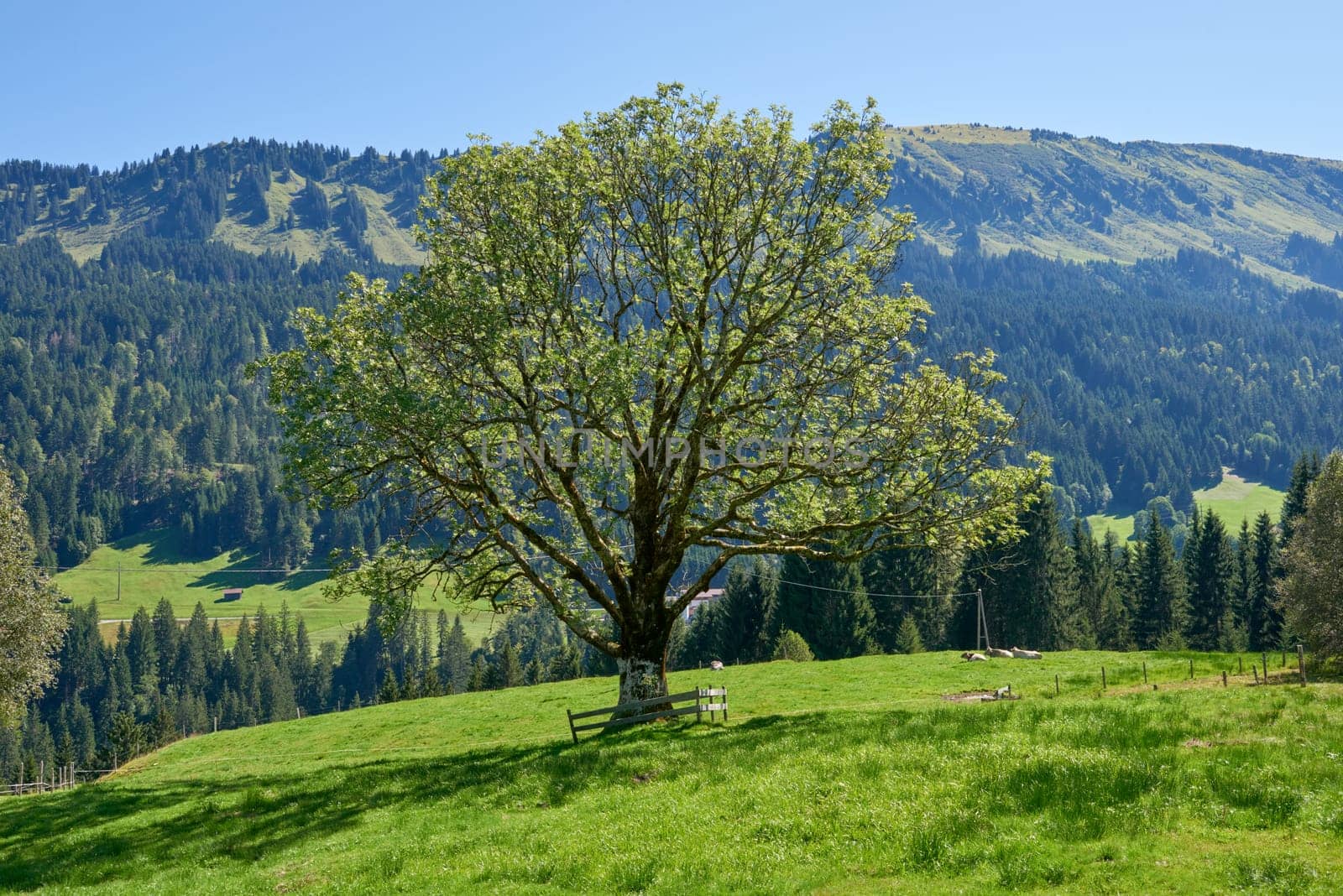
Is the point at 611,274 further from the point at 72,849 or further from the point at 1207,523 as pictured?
the point at 1207,523

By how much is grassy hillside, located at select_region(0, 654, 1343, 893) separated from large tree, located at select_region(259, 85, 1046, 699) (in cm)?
653

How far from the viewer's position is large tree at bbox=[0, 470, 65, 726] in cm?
5322

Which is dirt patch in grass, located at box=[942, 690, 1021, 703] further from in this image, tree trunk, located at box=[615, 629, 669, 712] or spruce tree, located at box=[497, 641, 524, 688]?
spruce tree, located at box=[497, 641, 524, 688]

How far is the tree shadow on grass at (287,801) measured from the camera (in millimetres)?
24906

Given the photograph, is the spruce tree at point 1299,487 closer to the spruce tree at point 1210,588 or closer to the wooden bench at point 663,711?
the spruce tree at point 1210,588

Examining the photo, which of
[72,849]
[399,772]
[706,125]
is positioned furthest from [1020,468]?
[72,849]

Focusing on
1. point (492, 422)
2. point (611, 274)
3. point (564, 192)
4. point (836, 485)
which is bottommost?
point (836, 485)

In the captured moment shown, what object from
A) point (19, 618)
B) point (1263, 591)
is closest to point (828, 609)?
point (1263, 591)

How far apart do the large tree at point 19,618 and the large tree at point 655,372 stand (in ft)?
98.7

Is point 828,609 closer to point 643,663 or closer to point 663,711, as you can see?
point 643,663

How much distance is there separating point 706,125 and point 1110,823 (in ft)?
77.4

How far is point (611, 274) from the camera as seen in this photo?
36.0m

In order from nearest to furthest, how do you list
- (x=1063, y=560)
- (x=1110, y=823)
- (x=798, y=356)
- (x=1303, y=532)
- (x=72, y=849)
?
(x=1110, y=823) < (x=72, y=849) < (x=798, y=356) < (x=1303, y=532) < (x=1063, y=560)

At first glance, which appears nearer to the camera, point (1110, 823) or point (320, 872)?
point (1110, 823)
